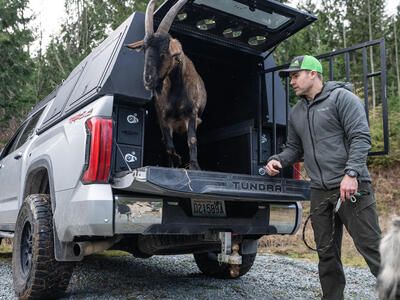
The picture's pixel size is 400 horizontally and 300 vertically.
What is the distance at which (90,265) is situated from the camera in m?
7.02

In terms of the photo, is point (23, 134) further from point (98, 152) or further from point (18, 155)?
point (98, 152)

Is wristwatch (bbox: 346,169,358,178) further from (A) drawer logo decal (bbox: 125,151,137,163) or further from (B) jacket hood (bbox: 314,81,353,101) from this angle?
(A) drawer logo decal (bbox: 125,151,137,163)

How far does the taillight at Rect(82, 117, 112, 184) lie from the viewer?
396 cm

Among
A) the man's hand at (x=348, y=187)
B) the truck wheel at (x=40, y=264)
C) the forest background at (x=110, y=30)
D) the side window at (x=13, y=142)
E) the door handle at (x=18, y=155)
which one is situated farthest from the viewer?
the forest background at (x=110, y=30)

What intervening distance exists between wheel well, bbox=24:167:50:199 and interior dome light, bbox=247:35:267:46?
2860 millimetres

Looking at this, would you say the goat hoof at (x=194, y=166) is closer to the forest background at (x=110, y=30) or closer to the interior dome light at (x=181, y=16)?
the interior dome light at (x=181, y=16)

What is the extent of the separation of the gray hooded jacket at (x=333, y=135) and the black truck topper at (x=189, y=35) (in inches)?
42.4

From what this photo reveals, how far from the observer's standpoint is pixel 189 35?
17.1ft

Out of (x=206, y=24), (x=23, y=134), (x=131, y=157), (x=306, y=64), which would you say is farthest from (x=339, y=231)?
(x=23, y=134)

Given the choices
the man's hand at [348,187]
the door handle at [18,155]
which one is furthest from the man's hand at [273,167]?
the door handle at [18,155]

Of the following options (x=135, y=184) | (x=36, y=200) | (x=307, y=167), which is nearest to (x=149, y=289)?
(x=36, y=200)

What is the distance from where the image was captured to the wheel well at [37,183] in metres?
5.50

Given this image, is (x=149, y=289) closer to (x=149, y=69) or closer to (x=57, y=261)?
(x=57, y=261)

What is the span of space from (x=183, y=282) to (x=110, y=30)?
1854 centimetres
